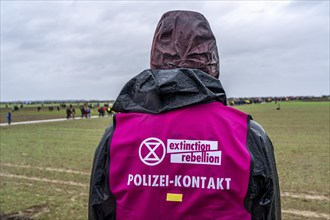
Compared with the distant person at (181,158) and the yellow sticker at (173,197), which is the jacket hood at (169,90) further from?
A: the yellow sticker at (173,197)

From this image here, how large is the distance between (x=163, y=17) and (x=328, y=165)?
42.2 ft

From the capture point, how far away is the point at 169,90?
1559 millimetres

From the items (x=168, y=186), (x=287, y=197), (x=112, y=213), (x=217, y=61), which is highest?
(x=217, y=61)

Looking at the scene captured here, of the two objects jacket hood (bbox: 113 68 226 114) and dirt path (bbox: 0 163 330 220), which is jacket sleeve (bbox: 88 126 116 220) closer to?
jacket hood (bbox: 113 68 226 114)

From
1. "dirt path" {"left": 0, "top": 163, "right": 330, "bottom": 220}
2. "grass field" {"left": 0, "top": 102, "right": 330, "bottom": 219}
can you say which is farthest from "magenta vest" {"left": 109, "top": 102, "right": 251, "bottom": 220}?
"dirt path" {"left": 0, "top": 163, "right": 330, "bottom": 220}

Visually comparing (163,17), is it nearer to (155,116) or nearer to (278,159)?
(155,116)

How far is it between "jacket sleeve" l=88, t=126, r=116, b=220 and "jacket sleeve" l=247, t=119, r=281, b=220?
607 mm

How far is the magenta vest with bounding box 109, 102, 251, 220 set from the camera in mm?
1478

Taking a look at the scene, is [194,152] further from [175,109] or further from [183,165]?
[175,109]

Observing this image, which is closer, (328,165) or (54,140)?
(328,165)

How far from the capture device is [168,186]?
1.50 meters

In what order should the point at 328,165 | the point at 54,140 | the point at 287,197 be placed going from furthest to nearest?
the point at 54,140, the point at 328,165, the point at 287,197

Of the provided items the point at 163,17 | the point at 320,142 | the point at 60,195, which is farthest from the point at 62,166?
the point at 320,142

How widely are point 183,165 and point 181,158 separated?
0.03 m
